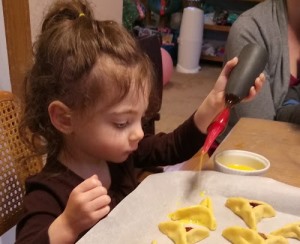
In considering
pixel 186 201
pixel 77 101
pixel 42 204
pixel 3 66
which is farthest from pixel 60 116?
pixel 3 66

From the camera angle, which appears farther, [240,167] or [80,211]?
[240,167]

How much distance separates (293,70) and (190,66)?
7.87 ft

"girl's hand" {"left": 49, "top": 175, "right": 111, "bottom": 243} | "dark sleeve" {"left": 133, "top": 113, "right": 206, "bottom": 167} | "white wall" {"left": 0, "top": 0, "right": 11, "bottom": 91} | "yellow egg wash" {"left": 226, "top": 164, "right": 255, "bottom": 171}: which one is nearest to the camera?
"girl's hand" {"left": 49, "top": 175, "right": 111, "bottom": 243}

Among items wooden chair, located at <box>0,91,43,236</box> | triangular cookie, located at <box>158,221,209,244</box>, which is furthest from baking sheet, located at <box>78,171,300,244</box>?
wooden chair, located at <box>0,91,43,236</box>

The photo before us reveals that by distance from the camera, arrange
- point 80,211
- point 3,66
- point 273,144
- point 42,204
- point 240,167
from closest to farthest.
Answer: point 80,211
point 42,204
point 240,167
point 273,144
point 3,66

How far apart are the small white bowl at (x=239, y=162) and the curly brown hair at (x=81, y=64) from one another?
0.66 feet

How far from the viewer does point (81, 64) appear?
2.40 feet

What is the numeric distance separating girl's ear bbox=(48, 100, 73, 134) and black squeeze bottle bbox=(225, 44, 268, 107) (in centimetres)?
29

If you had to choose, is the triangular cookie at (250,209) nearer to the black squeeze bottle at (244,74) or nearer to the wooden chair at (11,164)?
the black squeeze bottle at (244,74)

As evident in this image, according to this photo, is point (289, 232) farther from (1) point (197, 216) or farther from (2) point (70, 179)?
(2) point (70, 179)

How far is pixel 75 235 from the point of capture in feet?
2.10

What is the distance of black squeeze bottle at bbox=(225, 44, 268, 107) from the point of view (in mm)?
773

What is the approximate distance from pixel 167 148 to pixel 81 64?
0.33 meters

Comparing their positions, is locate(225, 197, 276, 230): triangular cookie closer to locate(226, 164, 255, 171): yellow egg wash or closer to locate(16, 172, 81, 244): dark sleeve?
locate(226, 164, 255, 171): yellow egg wash
